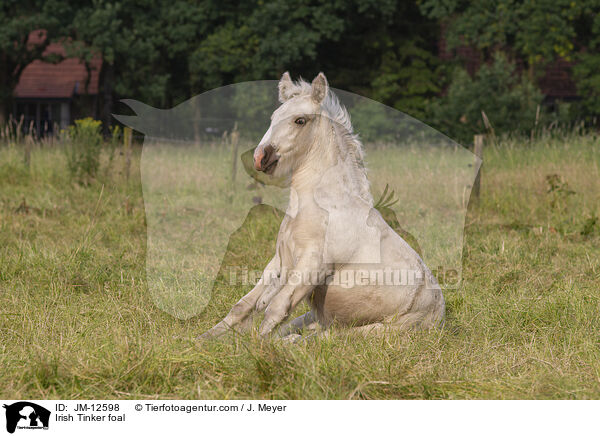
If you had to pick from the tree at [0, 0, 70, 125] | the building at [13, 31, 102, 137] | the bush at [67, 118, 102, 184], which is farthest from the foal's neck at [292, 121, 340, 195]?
the building at [13, 31, 102, 137]

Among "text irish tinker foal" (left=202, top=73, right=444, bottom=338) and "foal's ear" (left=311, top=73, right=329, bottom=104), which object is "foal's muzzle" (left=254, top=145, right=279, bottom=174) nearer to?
"text irish tinker foal" (left=202, top=73, right=444, bottom=338)

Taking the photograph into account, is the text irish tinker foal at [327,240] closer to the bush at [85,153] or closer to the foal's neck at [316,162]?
the foal's neck at [316,162]

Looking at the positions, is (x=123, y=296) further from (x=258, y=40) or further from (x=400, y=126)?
(x=258, y=40)

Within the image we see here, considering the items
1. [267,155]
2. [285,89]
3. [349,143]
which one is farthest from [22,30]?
[267,155]

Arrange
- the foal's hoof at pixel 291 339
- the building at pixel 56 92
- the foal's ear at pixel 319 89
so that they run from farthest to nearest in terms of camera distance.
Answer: the building at pixel 56 92 → the foal's hoof at pixel 291 339 → the foal's ear at pixel 319 89

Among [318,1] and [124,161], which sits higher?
[318,1]

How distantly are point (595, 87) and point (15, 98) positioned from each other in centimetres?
2145

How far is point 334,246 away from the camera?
12.0 ft

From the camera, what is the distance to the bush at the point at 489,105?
19.4m

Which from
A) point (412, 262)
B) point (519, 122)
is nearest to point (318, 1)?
point (519, 122)

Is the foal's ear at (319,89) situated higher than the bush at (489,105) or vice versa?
the bush at (489,105)

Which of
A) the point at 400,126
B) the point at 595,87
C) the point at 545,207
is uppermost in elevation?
the point at 595,87

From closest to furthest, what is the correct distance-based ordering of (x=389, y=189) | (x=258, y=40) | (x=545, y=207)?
(x=389, y=189)
(x=545, y=207)
(x=258, y=40)
